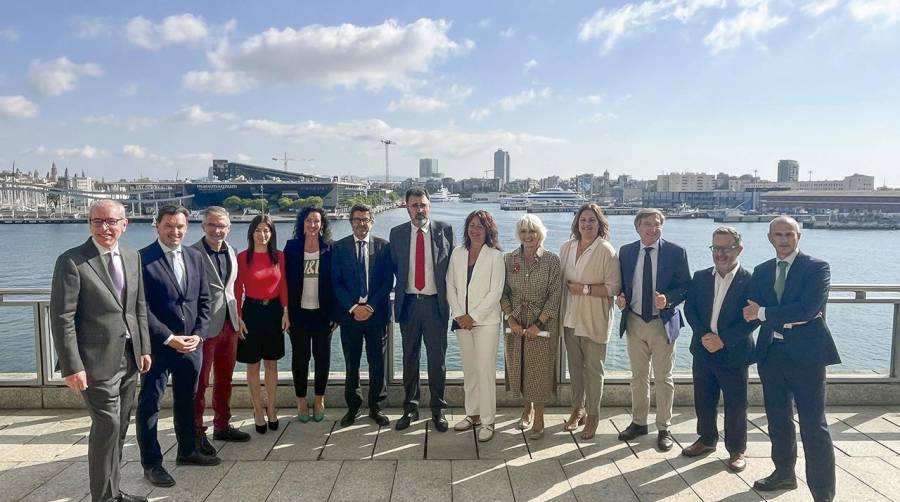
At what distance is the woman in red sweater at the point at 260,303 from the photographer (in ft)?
12.3

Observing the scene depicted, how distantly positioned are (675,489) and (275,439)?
2.62m

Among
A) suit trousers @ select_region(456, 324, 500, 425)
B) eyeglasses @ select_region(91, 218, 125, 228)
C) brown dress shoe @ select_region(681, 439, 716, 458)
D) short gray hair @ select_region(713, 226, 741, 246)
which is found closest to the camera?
eyeglasses @ select_region(91, 218, 125, 228)

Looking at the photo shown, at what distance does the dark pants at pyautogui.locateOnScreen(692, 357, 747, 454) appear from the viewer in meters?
3.36

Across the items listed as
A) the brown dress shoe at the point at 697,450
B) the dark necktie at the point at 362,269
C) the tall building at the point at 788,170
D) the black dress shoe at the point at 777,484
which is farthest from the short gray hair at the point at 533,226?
the tall building at the point at 788,170

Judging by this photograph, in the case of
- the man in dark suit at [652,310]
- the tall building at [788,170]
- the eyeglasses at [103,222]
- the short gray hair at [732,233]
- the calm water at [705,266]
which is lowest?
the calm water at [705,266]

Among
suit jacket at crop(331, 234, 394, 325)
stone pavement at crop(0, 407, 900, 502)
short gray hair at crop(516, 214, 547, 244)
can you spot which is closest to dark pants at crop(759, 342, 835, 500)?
stone pavement at crop(0, 407, 900, 502)

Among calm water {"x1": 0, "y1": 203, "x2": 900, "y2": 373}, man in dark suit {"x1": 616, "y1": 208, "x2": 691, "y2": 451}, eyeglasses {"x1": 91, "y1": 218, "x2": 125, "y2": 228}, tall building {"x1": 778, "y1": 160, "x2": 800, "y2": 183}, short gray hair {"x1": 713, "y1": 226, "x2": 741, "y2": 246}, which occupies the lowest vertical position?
calm water {"x1": 0, "y1": 203, "x2": 900, "y2": 373}

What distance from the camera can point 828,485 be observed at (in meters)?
2.83

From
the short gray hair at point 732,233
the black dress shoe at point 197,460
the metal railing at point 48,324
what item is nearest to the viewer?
the short gray hair at point 732,233

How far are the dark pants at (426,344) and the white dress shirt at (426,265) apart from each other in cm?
6

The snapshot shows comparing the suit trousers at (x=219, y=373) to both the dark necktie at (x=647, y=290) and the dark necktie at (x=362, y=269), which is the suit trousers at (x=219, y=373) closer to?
the dark necktie at (x=362, y=269)

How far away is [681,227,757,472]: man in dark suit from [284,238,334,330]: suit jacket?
2.52 m

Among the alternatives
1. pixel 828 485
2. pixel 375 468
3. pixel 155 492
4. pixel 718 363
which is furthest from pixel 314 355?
pixel 828 485

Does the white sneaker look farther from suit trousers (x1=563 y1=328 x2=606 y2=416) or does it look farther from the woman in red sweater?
the woman in red sweater
